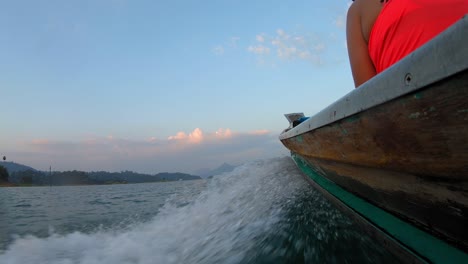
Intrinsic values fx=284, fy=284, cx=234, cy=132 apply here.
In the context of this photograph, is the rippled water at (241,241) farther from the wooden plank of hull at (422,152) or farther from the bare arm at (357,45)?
the bare arm at (357,45)

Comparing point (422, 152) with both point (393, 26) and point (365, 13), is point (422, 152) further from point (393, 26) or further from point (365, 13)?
point (365, 13)

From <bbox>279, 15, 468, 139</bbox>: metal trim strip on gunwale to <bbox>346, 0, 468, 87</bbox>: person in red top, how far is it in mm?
371

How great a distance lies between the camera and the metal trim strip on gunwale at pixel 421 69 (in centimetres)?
66

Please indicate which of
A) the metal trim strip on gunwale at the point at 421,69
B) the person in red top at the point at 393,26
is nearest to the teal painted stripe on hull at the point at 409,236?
the metal trim strip on gunwale at the point at 421,69

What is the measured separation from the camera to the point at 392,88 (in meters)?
0.95

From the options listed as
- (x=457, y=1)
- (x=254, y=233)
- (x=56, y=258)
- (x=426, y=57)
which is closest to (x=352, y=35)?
(x=457, y=1)

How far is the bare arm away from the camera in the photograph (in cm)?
198

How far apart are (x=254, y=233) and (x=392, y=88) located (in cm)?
151

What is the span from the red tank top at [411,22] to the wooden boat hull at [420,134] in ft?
1.18

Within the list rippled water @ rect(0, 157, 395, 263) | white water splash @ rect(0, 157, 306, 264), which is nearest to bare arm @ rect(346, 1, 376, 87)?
rippled water @ rect(0, 157, 395, 263)

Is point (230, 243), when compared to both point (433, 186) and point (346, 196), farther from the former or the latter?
point (433, 186)

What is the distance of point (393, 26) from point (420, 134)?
2.36ft

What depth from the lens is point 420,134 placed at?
0.93 meters

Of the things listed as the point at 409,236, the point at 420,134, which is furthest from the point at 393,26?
the point at 409,236
